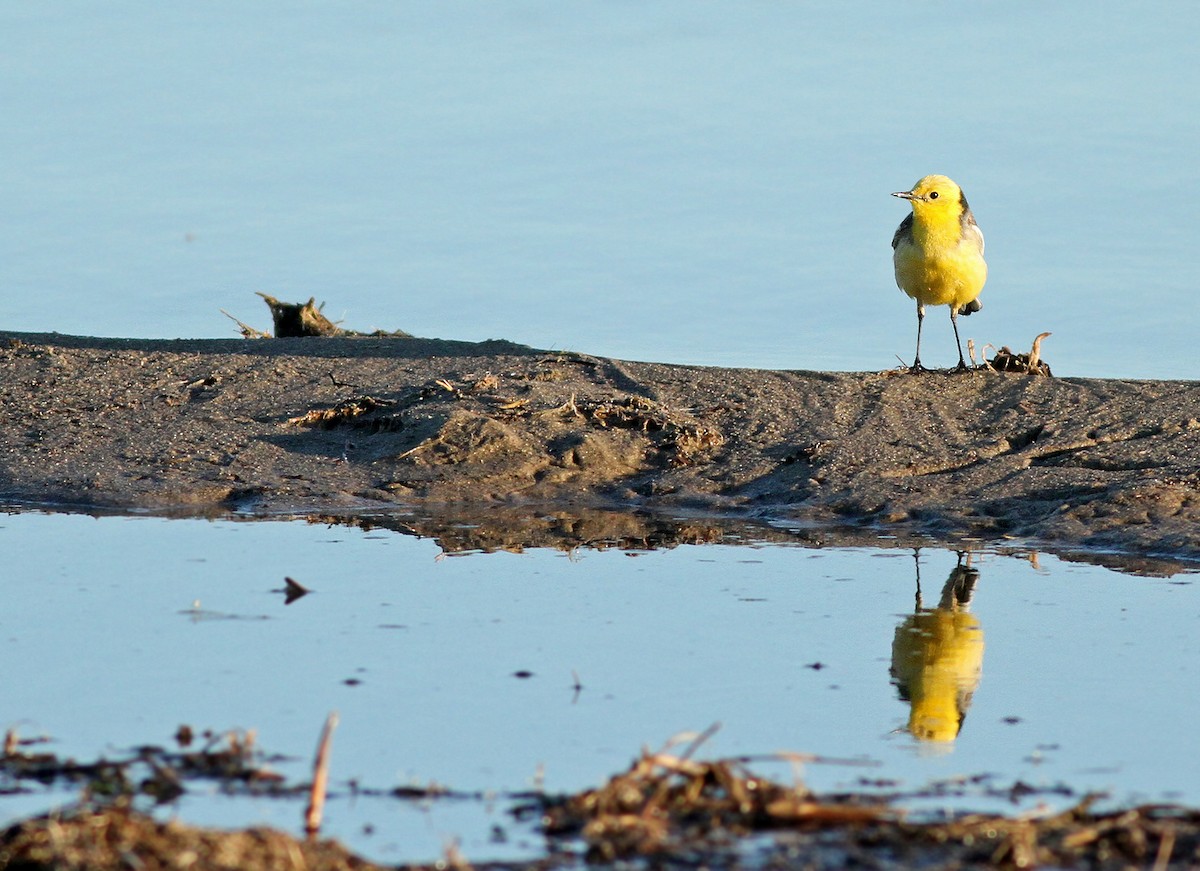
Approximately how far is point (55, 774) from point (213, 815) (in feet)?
1.84

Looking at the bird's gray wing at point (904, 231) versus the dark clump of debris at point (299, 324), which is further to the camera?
the dark clump of debris at point (299, 324)

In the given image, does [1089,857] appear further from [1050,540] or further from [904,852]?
[1050,540]

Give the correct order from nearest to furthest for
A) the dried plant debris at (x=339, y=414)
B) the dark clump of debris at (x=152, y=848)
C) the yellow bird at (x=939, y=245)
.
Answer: the dark clump of debris at (x=152, y=848) → the dried plant debris at (x=339, y=414) → the yellow bird at (x=939, y=245)

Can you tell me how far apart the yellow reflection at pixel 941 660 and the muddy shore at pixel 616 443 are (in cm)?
114

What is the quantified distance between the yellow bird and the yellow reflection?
11.5 ft

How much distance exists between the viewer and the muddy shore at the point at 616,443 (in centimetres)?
881

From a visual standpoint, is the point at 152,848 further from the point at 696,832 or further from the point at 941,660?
the point at 941,660

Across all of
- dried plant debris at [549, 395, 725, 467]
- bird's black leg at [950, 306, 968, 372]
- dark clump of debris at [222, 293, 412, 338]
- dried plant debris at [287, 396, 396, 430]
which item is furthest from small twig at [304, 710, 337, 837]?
dark clump of debris at [222, 293, 412, 338]

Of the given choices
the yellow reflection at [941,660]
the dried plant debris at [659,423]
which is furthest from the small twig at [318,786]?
the dried plant debris at [659,423]

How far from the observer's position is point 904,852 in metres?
4.61

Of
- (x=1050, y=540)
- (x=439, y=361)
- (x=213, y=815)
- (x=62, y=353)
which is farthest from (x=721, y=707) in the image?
(x=62, y=353)

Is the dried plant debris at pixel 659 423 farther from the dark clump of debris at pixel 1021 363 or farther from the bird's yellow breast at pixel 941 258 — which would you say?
the bird's yellow breast at pixel 941 258

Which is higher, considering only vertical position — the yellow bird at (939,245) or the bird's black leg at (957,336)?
the yellow bird at (939,245)

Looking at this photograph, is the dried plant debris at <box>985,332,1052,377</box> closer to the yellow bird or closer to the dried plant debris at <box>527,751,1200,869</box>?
the yellow bird
